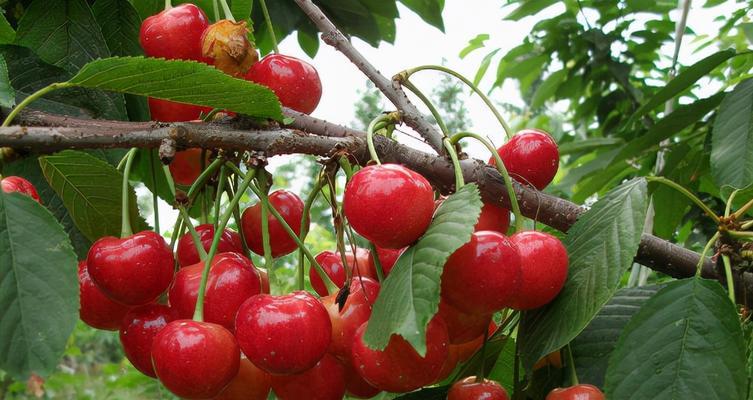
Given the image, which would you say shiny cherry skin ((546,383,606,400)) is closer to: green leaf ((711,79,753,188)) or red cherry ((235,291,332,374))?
red cherry ((235,291,332,374))

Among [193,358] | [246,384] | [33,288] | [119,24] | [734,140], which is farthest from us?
[734,140]

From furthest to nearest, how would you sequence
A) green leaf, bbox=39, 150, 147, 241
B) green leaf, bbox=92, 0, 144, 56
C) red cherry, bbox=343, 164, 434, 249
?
green leaf, bbox=92, 0, 144, 56 → green leaf, bbox=39, 150, 147, 241 → red cherry, bbox=343, 164, 434, 249

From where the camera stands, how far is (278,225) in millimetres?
1163

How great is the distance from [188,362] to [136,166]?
918mm

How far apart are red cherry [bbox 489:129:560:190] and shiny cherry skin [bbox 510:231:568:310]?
0.69 ft

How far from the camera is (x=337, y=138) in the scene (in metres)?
1.04

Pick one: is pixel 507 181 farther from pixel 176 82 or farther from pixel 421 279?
pixel 176 82

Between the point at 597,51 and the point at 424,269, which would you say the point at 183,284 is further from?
the point at 597,51

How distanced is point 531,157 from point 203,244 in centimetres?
51

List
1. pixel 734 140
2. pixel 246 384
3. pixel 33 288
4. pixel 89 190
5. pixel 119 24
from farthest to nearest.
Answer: pixel 734 140
pixel 119 24
pixel 89 190
pixel 246 384
pixel 33 288

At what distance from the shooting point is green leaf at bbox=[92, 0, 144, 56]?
4.63 ft

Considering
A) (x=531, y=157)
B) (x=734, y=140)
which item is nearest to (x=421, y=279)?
(x=531, y=157)

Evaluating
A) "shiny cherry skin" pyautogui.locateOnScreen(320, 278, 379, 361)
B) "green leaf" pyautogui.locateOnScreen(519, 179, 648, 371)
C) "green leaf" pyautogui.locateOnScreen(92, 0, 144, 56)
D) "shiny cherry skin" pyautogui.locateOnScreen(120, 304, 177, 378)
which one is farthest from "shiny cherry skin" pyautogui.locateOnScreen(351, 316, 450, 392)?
"green leaf" pyautogui.locateOnScreen(92, 0, 144, 56)

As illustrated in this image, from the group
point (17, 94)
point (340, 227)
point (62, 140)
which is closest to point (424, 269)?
point (340, 227)
